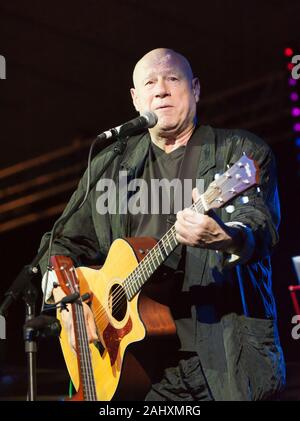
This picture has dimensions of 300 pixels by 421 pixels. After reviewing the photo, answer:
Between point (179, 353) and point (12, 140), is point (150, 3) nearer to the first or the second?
point (12, 140)

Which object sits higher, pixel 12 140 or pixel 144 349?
pixel 12 140

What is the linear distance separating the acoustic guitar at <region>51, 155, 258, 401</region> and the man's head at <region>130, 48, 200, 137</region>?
56 cm

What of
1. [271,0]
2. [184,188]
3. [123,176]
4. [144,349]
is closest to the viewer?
[144,349]

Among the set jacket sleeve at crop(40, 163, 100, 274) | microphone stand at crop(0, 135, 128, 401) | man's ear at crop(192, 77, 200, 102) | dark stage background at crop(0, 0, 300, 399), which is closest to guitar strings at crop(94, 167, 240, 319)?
microphone stand at crop(0, 135, 128, 401)

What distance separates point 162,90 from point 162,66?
139 millimetres

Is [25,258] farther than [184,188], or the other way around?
[25,258]

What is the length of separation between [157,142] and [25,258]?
4.78 metres

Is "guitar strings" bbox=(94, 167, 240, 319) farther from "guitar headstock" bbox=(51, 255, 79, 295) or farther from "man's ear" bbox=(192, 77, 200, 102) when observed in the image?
"man's ear" bbox=(192, 77, 200, 102)

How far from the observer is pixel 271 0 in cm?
647

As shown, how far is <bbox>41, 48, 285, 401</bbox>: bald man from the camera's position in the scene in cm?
264

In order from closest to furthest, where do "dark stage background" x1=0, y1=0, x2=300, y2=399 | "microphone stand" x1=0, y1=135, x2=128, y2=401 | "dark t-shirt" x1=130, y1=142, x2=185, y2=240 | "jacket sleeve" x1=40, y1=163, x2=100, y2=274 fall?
"microphone stand" x1=0, y1=135, x2=128, y2=401 → "dark t-shirt" x1=130, y1=142, x2=185, y2=240 → "jacket sleeve" x1=40, y1=163, x2=100, y2=274 → "dark stage background" x1=0, y1=0, x2=300, y2=399

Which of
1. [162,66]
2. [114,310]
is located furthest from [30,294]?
[162,66]

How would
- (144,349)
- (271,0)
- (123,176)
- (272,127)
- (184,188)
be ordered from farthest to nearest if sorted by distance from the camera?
(272,127)
(271,0)
(123,176)
(184,188)
(144,349)
